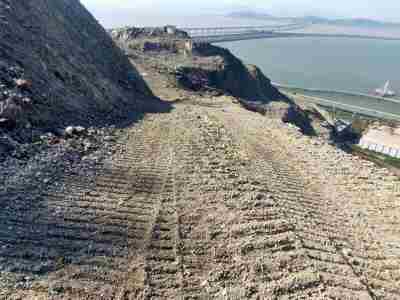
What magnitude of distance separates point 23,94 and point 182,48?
20.1 metres

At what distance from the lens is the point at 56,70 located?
31.2 feet

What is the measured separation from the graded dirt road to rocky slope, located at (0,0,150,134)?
1.92m

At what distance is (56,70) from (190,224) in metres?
6.60

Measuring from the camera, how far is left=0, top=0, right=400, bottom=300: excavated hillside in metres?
4.11

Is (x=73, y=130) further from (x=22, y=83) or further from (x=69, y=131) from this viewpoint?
(x=22, y=83)

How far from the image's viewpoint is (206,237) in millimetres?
4988

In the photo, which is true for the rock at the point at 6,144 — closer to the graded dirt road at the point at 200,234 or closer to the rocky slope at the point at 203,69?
the graded dirt road at the point at 200,234

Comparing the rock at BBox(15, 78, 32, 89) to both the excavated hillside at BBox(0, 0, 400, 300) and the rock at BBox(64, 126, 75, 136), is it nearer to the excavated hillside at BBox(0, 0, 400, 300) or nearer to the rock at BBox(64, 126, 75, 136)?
the excavated hillside at BBox(0, 0, 400, 300)

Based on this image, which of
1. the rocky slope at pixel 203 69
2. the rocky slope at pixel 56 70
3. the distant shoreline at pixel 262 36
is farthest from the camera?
the distant shoreline at pixel 262 36

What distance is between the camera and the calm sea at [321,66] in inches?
2213

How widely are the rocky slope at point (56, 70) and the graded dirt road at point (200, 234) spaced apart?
1922 millimetres

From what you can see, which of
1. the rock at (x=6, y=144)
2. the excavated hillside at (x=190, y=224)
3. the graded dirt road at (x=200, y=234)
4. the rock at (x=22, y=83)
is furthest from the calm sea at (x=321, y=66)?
the rock at (x=6, y=144)

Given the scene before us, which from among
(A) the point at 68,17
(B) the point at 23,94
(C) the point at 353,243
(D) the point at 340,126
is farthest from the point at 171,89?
(D) the point at 340,126

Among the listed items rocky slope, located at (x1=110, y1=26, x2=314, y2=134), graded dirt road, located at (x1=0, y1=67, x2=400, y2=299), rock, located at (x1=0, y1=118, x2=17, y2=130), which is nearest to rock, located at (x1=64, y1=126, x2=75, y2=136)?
rock, located at (x1=0, y1=118, x2=17, y2=130)
